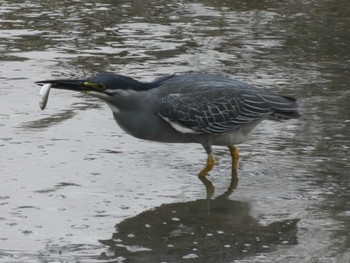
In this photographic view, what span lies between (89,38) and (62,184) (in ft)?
15.0

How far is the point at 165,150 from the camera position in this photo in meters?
9.09

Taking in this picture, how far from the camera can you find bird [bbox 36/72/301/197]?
8062 millimetres

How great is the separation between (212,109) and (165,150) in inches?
34.9

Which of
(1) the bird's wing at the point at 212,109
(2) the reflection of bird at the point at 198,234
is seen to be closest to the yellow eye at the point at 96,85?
(1) the bird's wing at the point at 212,109

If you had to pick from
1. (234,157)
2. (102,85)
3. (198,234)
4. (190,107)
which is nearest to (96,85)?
(102,85)

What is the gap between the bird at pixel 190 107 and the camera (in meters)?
8.06

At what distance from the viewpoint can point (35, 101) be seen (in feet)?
33.7

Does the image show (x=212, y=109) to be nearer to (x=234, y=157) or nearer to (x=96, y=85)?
(x=234, y=157)

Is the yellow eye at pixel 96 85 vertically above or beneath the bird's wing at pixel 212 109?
above

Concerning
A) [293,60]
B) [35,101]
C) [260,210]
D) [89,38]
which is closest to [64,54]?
[89,38]

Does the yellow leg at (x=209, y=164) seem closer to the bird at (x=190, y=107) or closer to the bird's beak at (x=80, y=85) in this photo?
the bird at (x=190, y=107)

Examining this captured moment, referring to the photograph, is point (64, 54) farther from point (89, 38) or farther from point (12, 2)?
point (12, 2)

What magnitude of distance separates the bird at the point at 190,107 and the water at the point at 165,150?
335 mm

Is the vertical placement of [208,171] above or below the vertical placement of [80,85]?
below
